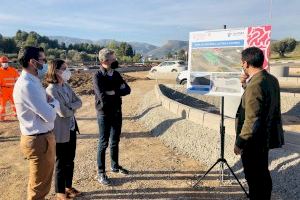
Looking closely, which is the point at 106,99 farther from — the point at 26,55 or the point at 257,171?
the point at 257,171

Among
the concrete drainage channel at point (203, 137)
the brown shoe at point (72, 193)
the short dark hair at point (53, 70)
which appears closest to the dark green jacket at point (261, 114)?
the concrete drainage channel at point (203, 137)

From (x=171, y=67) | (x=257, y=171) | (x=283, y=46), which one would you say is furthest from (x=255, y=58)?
(x=283, y=46)

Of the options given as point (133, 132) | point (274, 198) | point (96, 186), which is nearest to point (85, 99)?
point (133, 132)

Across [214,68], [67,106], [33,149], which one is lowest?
[33,149]

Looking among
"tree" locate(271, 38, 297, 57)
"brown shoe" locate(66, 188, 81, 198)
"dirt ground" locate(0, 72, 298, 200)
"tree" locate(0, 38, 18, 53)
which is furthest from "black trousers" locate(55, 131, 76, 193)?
"tree" locate(271, 38, 297, 57)

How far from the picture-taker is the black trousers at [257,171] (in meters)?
4.10

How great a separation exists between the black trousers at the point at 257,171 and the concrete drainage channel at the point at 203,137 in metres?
1.03

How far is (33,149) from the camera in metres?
3.96

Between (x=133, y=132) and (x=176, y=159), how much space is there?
2.54 m

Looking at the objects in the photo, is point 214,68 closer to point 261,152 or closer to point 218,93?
point 218,93

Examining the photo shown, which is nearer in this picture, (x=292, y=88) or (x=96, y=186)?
(x=96, y=186)

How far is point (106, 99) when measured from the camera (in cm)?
564

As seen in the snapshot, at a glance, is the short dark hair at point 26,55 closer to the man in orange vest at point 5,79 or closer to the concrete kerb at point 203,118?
the concrete kerb at point 203,118

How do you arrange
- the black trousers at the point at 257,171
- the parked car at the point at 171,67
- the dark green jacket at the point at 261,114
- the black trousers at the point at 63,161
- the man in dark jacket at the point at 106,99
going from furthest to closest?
the parked car at the point at 171,67
the man in dark jacket at the point at 106,99
the black trousers at the point at 63,161
the black trousers at the point at 257,171
the dark green jacket at the point at 261,114
